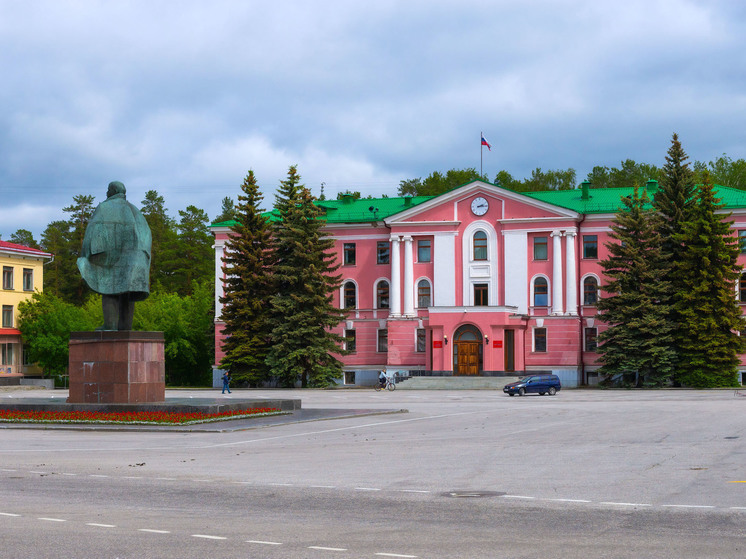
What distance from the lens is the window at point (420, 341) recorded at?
213 feet

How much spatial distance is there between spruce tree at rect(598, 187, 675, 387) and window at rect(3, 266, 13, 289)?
46073mm

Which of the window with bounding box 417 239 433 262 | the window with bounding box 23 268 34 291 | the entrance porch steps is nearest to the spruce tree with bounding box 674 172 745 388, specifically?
the entrance porch steps

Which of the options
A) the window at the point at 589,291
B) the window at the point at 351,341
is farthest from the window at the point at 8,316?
the window at the point at 589,291

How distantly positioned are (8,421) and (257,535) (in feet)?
61.0

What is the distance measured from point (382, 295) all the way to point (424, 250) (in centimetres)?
466

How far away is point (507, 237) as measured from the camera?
6450 centimetres

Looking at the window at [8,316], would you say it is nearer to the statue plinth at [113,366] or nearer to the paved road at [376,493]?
the statue plinth at [113,366]

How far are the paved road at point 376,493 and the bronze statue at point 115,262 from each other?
4234 millimetres

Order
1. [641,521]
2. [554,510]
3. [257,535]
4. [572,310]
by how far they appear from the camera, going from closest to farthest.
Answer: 1. [257,535]
2. [641,521]
3. [554,510]
4. [572,310]

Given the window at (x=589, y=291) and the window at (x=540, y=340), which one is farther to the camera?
the window at (x=589, y=291)

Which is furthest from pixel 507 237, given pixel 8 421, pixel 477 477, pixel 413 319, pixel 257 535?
pixel 257 535

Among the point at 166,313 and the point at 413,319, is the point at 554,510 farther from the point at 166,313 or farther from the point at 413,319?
the point at 166,313

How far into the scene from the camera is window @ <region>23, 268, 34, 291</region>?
75.4 metres

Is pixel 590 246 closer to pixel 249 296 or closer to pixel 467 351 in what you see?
pixel 467 351
